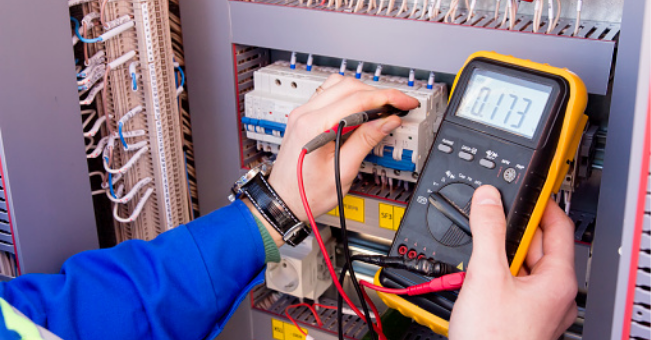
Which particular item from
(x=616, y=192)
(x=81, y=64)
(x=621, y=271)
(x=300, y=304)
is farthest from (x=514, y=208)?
(x=81, y=64)

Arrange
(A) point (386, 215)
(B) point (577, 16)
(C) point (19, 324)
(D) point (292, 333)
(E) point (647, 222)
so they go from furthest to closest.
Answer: (D) point (292, 333)
(A) point (386, 215)
(B) point (577, 16)
(C) point (19, 324)
(E) point (647, 222)

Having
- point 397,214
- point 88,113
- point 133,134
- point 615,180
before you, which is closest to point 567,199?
point 615,180

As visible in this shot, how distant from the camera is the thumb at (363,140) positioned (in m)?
0.92

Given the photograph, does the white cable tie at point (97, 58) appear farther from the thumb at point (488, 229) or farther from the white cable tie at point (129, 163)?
the thumb at point (488, 229)

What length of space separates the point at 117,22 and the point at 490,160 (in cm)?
63

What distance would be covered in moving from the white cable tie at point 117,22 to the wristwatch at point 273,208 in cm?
33

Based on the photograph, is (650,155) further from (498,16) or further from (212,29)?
(212,29)

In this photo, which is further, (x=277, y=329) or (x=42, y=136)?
(x=277, y=329)

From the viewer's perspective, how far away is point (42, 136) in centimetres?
89

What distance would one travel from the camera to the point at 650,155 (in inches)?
20.2

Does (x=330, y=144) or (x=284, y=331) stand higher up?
(x=330, y=144)

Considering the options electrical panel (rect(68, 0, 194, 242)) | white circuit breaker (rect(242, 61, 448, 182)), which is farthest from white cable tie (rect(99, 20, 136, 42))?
white circuit breaker (rect(242, 61, 448, 182))

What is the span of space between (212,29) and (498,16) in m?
0.49

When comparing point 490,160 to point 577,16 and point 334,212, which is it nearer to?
point 577,16
